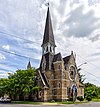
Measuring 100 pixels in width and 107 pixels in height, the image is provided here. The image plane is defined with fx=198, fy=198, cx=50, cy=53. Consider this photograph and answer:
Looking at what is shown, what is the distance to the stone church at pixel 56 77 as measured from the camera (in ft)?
155

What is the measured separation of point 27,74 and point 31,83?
2.30 m

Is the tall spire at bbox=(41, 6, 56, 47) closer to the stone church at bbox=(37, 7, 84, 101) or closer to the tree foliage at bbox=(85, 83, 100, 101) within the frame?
the stone church at bbox=(37, 7, 84, 101)

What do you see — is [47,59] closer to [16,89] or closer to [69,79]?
[69,79]

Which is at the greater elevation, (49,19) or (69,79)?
(49,19)

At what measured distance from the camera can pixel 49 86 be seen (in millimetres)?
48062

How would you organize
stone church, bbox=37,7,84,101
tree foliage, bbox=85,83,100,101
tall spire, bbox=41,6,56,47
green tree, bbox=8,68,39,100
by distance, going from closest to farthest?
green tree, bbox=8,68,39,100
stone church, bbox=37,7,84,101
tall spire, bbox=41,6,56,47
tree foliage, bbox=85,83,100,101

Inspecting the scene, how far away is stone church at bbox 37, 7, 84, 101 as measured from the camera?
47344 millimetres

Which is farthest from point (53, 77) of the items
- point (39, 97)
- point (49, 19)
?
point (49, 19)

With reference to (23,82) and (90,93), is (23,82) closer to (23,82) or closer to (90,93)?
(23,82)

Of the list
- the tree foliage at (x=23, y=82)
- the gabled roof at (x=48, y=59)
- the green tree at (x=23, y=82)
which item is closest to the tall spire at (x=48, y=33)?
the gabled roof at (x=48, y=59)

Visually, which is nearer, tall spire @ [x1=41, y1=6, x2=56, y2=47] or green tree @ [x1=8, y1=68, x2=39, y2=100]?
green tree @ [x1=8, y1=68, x2=39, y2=100]

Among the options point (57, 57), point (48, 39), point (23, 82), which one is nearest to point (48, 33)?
point (48, 39)

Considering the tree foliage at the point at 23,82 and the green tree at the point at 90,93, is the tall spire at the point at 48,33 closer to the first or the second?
the tree foliage at the point at 23,82

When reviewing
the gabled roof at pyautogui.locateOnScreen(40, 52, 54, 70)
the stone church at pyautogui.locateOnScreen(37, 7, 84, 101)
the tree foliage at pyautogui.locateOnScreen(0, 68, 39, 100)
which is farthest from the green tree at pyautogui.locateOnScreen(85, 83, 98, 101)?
the tree foliage at pyautogui.locateOnScreen(0, 68, 39, 100)
